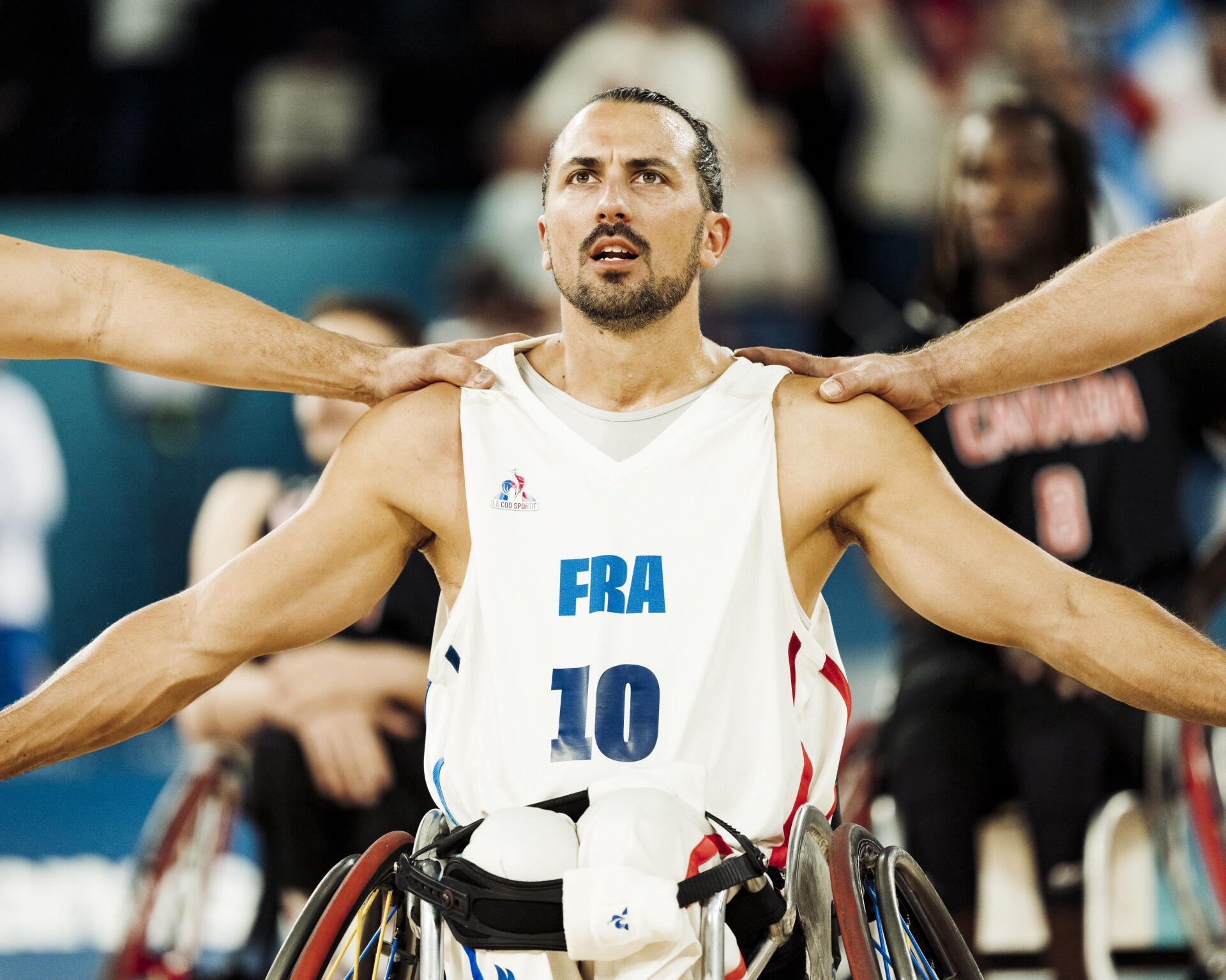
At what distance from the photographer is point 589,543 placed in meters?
2.62

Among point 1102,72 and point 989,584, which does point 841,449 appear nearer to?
point 989,584

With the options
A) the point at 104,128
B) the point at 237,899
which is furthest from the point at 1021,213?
the point at 104,128

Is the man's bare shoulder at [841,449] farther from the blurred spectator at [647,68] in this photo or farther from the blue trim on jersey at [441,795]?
the blurred spectator at [647,68]

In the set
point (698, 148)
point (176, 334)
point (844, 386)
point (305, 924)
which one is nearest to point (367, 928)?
point (305, 924)

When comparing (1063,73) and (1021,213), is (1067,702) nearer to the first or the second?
(1021,213)

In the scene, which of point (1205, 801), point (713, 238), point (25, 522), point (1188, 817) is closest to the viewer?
point (713, 238)

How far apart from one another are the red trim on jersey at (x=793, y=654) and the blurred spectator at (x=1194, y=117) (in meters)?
4.67

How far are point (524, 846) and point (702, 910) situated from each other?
28cm

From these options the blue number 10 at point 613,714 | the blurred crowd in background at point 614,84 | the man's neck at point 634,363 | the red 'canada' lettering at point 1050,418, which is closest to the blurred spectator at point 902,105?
the blurred crowd in background at point 614,84

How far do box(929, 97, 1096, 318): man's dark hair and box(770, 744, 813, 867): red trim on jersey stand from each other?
7.52ft

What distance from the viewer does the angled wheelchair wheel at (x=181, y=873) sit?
161 inches

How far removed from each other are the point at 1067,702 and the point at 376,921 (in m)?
2.31

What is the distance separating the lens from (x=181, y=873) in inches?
164

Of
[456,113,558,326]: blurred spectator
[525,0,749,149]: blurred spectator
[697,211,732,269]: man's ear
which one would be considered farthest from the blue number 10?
[525,0,749,149]: blurred spectator
